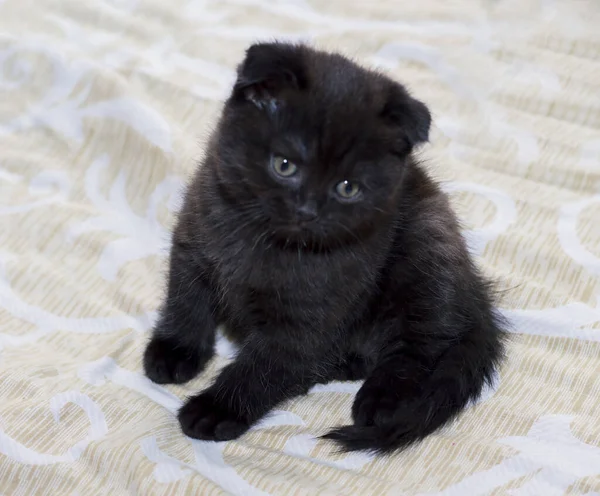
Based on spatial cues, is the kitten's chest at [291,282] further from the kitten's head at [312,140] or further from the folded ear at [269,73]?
the folded ear at [269,73]

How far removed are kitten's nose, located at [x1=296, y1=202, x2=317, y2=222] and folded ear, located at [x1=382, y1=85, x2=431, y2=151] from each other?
8.8 inches

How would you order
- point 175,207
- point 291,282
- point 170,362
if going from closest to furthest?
point 291,282 < point 170,362 < point 175,207

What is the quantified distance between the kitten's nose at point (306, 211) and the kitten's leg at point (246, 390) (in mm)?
336

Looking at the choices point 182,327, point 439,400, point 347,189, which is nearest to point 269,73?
point 347,189

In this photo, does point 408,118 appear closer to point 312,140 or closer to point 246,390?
point 312,140

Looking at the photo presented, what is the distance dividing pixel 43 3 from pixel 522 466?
2.16m

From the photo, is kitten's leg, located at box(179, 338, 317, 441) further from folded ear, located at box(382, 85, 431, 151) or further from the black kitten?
folded ear, located at box(382, 85, 431, 151)

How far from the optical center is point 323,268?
62.5 inches

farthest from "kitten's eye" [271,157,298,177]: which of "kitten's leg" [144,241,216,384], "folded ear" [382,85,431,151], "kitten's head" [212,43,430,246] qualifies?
"kitten's leg" [144,241,216,384]

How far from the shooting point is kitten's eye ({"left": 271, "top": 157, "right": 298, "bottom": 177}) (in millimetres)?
1411

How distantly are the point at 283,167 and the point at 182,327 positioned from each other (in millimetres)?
524

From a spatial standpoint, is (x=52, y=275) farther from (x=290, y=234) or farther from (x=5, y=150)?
(x=290, y=234)

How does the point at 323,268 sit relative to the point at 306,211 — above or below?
below

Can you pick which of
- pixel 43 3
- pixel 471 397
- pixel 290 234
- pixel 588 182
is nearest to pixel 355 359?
pixel 471 397
